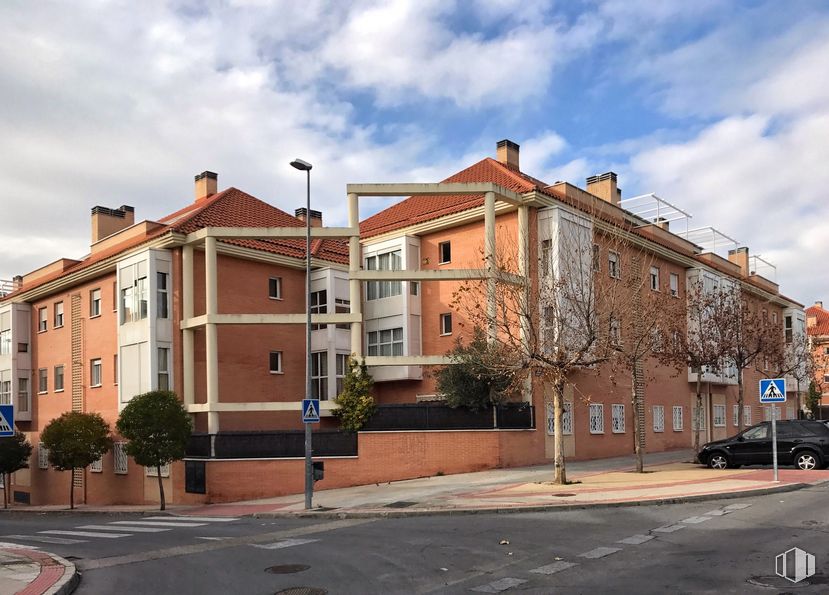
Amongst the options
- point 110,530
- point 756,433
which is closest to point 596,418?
point 756,433

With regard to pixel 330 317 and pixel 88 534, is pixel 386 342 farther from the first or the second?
pixel 88 534

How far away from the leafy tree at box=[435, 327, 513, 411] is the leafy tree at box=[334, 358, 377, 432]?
2405 millimetres

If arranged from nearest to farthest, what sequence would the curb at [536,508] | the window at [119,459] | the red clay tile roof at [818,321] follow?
the curb at [536,508] < the window at [119,459] < the red clay tile roof at [818,321]

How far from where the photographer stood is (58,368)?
3759cm

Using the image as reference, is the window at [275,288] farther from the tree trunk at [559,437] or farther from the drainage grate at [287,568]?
the drainage grate at [287,568]

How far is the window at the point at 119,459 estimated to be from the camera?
102 feet

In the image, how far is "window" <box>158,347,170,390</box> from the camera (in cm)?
2966

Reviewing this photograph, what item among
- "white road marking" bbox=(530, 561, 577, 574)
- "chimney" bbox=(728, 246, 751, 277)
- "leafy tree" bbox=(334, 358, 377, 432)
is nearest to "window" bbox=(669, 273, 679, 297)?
"chimney" bbox=(728, 246, 751, 277)

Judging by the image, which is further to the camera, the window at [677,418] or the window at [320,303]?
the window at [677,418]

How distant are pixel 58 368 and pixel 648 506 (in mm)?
30292

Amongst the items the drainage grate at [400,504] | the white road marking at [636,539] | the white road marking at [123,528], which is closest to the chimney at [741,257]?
the drainage grate at [400,504]

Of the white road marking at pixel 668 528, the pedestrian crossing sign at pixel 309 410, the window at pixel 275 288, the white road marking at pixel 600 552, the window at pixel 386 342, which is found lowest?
the white road marking at pixel 668 528

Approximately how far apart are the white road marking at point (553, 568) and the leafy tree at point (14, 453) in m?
30.5

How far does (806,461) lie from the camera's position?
73.4 feet
